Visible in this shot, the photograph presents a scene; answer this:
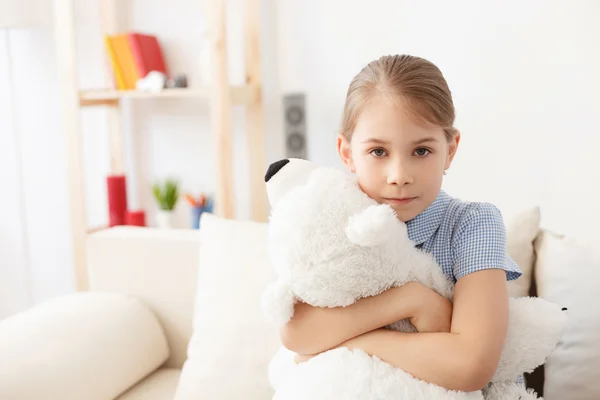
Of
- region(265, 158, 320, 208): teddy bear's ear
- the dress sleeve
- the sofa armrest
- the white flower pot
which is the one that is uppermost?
region(265, 158, 320, 208): teddy bear's ear

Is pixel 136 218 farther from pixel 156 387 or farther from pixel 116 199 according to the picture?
pixel 156 387

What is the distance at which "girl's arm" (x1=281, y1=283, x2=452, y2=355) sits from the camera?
3.40ft

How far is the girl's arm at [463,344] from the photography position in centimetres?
100

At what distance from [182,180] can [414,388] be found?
1.89 metres

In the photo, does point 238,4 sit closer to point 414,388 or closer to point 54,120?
point 54,120

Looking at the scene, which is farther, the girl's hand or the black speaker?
the black speaker

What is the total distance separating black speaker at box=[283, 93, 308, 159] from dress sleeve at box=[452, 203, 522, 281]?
139 centimetres

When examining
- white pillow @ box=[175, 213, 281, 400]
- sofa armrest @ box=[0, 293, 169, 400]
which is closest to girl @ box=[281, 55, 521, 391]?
white pillow @ box=[175, 213, 281, 400]

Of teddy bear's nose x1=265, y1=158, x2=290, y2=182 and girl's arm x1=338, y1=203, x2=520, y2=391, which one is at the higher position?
teddy bear's nose x1=265, y1=158, x2=290, y2=182

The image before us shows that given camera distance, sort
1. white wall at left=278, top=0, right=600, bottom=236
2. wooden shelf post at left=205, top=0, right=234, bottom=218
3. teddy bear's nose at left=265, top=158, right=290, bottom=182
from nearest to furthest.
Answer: teddy bear's nose at left=265, top=158, right=290, bottom=182 → white wall at left=278, top=0, right=600, bottom=236 → wooden shelf post at left=205, top=0, right=234, bottom=218

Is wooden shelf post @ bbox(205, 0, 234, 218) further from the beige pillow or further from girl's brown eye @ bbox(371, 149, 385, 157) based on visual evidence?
girl's brown eye @ bbox(371, 149, 385, 157)

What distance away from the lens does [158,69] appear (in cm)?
258

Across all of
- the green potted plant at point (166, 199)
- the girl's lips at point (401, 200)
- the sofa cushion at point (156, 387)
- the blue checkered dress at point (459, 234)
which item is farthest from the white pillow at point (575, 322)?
the green potted plant at point (166, 199)

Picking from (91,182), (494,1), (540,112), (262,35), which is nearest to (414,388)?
(540,112)
